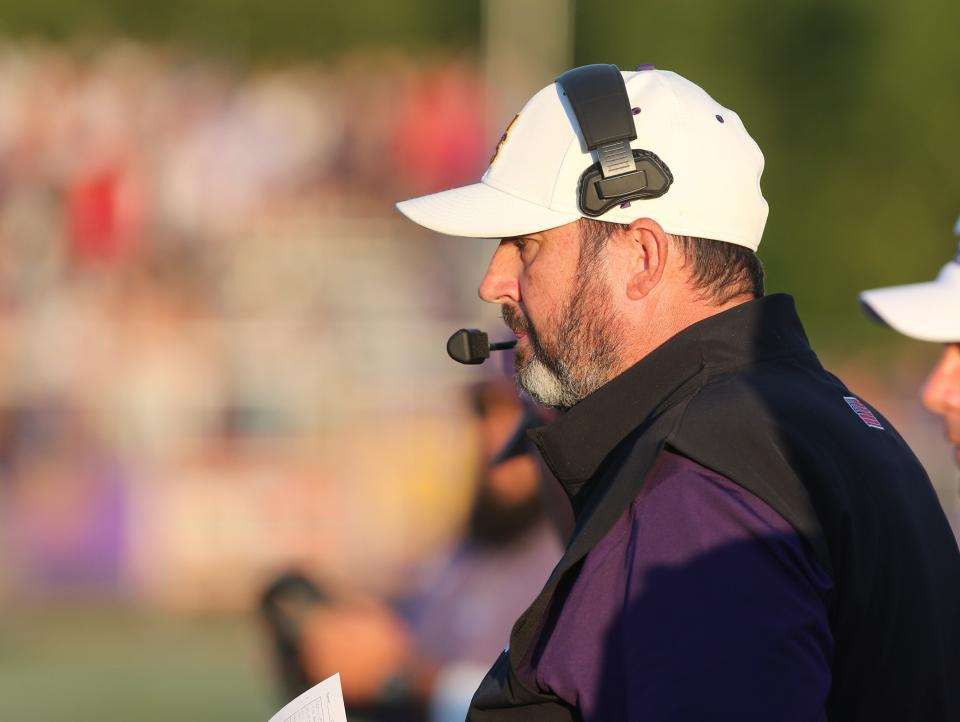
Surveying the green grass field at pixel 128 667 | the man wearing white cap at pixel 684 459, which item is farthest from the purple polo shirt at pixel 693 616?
the green grass field at pixel 128 667

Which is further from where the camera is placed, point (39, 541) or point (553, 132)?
point (39, 541)

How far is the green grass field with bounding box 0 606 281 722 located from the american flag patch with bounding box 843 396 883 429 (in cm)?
558

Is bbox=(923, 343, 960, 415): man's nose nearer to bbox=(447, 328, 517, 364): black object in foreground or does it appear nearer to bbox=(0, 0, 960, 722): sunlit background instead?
bbox=(447, 328, 517, 364): black object in foreground

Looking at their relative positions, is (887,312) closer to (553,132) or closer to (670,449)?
(553,132)

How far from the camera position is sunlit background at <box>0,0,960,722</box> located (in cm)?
898

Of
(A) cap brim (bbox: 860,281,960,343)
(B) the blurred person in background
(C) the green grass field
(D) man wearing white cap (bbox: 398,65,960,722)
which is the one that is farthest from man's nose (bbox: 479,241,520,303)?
(C) the green grass field

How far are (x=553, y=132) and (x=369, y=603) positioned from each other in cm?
214

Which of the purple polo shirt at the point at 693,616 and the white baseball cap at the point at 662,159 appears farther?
the white baseball cap at the point at 662,159

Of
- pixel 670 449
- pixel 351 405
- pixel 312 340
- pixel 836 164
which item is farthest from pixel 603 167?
pixel 836 164

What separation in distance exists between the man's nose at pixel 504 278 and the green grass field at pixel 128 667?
5.35 meters

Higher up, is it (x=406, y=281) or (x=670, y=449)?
(x=670, y=449)

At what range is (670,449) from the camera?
1.65 metres

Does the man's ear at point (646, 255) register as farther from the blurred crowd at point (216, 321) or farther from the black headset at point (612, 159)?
the blurred crowd at point (216, 321)

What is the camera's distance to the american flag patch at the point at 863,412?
1.84 m
